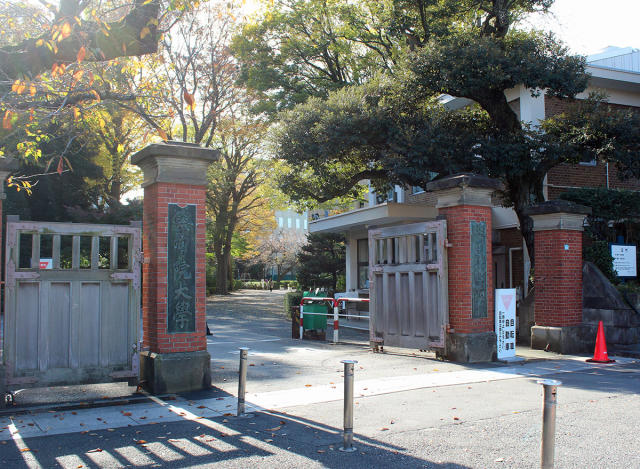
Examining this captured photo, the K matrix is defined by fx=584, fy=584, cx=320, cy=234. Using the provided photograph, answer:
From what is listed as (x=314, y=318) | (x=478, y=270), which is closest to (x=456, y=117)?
(x=314, y=318)

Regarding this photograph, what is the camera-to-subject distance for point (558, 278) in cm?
1289

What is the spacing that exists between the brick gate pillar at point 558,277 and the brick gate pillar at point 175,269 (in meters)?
7.95

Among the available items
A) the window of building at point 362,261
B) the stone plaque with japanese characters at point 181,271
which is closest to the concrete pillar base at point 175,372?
the stone plaque with japanese characters at point 181,271

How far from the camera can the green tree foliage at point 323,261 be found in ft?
109

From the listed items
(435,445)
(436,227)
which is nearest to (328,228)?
(436,227)

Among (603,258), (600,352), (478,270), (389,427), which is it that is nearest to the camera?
(389,427)

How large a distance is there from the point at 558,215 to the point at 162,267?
883cm

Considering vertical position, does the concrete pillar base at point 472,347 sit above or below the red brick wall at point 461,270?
below

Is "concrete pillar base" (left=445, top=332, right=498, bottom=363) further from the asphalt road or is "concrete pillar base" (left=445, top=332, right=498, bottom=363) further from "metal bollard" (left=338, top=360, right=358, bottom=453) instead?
"metal bollard" (left=338, top=360, right=358, bottom=453)

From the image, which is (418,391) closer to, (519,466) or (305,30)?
(519,466)

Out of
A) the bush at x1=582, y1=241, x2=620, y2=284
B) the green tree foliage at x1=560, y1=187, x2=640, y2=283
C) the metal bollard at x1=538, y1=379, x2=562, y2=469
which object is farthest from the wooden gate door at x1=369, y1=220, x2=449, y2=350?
the green tree foliage at x1=560, y1=187, x2=640, y2=283

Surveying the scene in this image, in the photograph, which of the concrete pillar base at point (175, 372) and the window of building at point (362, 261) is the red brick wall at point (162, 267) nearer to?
the concrete pillar base at point (175, 372)

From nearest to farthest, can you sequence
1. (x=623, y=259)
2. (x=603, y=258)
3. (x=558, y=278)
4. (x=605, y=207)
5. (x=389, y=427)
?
(x=389, y=427)
(x=558, y=278)
(x=603, y=258)
(x=623, y=259)
(x=605, y=207)

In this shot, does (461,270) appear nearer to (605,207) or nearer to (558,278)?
(558,278)
